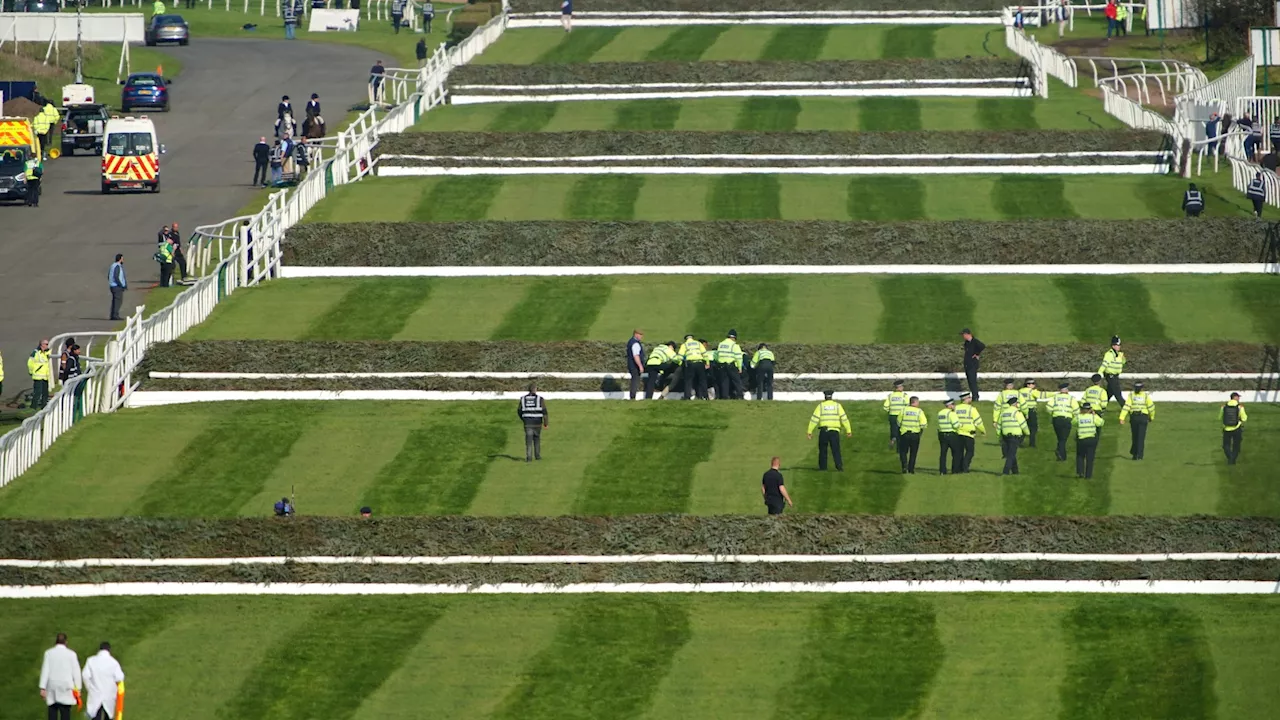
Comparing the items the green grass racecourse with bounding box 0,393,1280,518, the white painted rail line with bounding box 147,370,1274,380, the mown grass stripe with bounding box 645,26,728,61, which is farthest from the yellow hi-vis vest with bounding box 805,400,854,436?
the mown grass stripe with bounding box 645,26,728,61

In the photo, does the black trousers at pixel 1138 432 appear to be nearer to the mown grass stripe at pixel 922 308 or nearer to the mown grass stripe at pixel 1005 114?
the mown grass stripe at pixel 922 308

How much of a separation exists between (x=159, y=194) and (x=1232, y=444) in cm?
3813

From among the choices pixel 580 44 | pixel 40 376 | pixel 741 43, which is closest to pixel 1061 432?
pixel 40 376

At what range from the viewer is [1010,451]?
36.0m

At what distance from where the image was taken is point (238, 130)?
244 ft

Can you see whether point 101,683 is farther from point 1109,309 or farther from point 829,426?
point 1109,309

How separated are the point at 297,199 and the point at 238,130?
18816mm

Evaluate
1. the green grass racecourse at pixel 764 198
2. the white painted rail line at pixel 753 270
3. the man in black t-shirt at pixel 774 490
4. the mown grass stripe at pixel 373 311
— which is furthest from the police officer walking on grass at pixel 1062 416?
the green grass racecourse at pixel 764 198

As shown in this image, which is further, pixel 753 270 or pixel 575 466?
pixel 753 270

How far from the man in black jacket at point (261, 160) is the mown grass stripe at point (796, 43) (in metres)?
22.2

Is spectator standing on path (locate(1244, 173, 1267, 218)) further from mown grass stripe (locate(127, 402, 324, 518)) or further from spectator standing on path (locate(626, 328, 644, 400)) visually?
mown grass stripe (locate(127, 402, 324, 518))

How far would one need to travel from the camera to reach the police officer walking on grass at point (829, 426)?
36.3 meters

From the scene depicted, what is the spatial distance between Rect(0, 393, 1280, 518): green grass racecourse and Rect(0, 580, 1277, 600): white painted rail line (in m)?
2.89

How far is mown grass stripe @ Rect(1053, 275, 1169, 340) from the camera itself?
1809 inches
